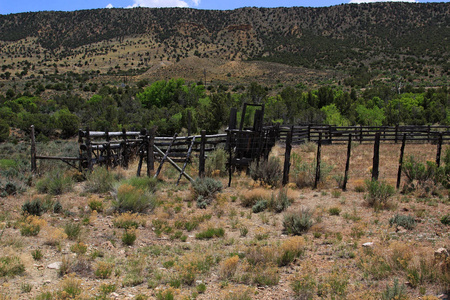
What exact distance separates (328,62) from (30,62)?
6858 cm

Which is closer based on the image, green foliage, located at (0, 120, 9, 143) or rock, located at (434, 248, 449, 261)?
rock, located at (434, 248, 449, 261)

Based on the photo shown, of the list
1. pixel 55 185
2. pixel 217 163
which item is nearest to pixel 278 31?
pixel 217 163

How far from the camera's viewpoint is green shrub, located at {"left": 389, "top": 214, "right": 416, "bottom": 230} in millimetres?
7199

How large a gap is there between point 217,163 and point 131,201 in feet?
17.1

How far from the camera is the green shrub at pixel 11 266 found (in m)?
5.08

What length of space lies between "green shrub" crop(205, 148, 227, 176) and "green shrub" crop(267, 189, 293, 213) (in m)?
3.95

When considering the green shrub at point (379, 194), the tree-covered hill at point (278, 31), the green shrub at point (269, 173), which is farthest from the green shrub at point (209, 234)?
the tree-covered hill at point (278, 31)

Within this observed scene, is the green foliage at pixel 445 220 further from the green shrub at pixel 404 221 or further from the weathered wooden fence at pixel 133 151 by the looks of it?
the weathered wooden fence at pixel 133 151

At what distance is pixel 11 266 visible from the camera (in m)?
5.16

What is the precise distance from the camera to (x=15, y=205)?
29.6ft

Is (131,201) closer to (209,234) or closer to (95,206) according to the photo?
(95,206)

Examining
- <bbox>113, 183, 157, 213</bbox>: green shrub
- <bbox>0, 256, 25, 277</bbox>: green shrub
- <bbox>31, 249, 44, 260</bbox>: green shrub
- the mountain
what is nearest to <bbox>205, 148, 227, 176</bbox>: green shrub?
<bbox>113, 183, 157, 213</bbox>: green shrub

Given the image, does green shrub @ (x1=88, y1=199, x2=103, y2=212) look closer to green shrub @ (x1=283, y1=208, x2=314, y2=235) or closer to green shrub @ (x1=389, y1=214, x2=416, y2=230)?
green shrub @ (x1=283, y1=208, x2=314, y2=235)

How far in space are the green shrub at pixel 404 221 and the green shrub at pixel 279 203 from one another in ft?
8.13
